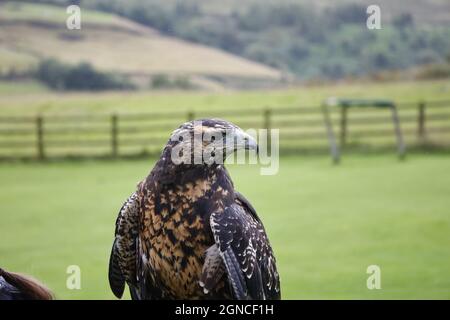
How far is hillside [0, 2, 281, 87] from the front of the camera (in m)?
12.3

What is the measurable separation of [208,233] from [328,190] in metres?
8.90

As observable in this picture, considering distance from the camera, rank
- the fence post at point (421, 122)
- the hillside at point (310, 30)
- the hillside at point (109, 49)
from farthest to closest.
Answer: the fence post at point (421, 122) → the hillside at point (310, 30) → the hillside at point (109, 49)

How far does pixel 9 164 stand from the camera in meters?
16.7

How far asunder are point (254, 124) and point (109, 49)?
544cm

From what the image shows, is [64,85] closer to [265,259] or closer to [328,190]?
[328,190]

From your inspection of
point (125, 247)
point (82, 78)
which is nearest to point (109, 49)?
point (82, 78)

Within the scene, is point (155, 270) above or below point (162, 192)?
below

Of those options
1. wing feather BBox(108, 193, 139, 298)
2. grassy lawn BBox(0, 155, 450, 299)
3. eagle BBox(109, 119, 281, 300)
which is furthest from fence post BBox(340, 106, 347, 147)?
eagle BBox(109, 119, 281, 300)

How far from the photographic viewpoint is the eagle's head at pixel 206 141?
8.11 feet

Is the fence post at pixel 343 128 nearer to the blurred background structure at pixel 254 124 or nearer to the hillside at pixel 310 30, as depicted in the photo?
the blurred background structure at pixel 254 124

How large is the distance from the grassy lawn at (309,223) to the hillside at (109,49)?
82.0 inches

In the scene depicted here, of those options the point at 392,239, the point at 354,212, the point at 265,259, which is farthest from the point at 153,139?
the point at 265,259

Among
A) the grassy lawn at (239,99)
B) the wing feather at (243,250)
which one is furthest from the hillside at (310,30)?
the wing feather at (243,250)

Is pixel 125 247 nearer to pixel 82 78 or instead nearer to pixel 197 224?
pixel 197 224
